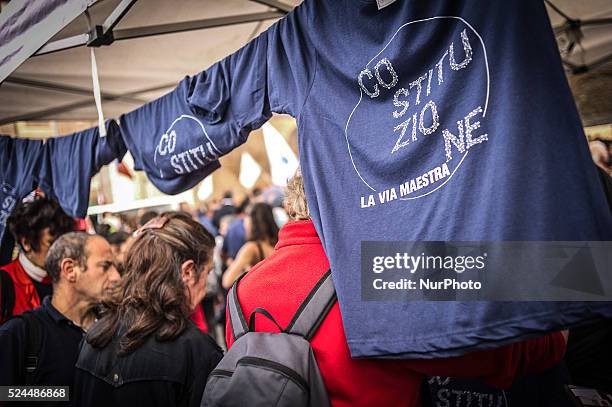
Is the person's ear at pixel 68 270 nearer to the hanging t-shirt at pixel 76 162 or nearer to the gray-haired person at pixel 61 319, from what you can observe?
the gray-haired person at pixel 61 319

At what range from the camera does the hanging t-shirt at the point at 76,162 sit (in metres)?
2.99

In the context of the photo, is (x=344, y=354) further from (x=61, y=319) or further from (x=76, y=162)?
(x=76, y=162)

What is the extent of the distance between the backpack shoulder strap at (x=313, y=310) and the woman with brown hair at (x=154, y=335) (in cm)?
66

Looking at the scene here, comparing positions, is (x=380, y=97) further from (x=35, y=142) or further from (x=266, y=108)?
(x=35, y=142)

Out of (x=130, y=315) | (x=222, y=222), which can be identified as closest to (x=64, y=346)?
(x=130, y=315)

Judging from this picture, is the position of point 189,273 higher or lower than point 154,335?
higher

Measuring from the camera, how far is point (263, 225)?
5402mm

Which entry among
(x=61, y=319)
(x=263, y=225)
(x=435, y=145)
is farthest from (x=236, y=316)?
(x=263, y=225)

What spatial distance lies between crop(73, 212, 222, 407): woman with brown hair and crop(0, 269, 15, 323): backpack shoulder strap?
120 centimetres

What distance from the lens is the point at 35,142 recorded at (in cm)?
345

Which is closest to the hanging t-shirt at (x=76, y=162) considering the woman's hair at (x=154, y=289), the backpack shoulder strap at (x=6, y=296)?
the backpack shoulder strap at (x=6, y=296)

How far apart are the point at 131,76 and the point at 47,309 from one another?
1.50 metres

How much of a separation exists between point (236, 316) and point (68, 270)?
59.5 inches

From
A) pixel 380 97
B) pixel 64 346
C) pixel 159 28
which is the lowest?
pixel 64 346
